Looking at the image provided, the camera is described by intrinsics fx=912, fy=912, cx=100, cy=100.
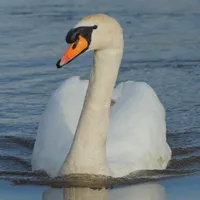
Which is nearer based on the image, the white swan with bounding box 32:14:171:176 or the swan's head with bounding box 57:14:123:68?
the swan's head with bounding box 57:14:123:68

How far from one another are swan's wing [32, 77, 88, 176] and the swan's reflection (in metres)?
0.21

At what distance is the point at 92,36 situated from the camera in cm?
731

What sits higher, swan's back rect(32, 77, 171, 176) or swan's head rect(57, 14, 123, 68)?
swan's head rect(57, 14, 123, 68)

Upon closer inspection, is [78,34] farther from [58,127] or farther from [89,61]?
[89,61]

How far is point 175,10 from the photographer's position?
16.0 m

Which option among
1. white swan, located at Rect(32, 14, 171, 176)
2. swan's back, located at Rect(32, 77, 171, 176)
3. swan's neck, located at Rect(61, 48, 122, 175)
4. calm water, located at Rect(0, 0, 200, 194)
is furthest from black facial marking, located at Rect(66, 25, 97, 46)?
calm water, located at Rect(0, 0, 200, 194)

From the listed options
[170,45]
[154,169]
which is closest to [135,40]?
[170,45]

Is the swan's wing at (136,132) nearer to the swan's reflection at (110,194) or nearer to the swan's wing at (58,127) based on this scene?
the swan's reflection at (110,194)

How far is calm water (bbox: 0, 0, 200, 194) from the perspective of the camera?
10.1 m

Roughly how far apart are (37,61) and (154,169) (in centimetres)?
459

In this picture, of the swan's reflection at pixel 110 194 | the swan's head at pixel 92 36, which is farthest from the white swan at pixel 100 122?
the swan's reflection at pixel 110 194

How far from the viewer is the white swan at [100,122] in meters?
7.43

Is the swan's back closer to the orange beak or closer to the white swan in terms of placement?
the white swan

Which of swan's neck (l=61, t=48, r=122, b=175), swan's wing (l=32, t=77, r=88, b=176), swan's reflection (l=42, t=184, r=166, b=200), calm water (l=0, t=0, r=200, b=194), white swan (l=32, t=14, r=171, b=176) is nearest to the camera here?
white swan (l=32, t=14, r=171, b=176)
